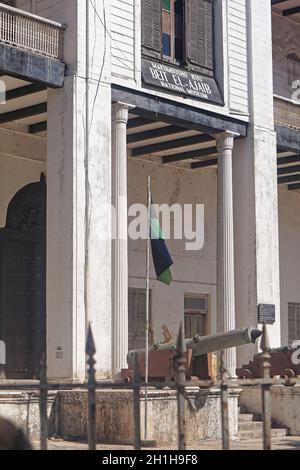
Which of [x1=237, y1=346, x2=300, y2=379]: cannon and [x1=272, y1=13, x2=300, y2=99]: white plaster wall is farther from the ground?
[x1=272, y1=13, x2=300, y2=99]: white plaster wall

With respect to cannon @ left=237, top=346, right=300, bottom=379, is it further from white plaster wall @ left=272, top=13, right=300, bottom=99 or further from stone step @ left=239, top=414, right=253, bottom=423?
white plaster wall @ left=272, top=13, right=300, bottom=99

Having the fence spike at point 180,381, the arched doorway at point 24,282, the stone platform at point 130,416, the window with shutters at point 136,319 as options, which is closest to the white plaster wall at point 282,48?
the window with shutters at point 136,319

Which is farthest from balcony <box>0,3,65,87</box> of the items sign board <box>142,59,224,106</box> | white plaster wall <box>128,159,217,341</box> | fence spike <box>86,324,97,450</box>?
fence spike <box>86,324,97,450</box>

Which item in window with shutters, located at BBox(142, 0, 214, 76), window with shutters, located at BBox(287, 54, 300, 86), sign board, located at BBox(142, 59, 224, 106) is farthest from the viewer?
window with shutters, located at BBox(287, 54, 300, 86)

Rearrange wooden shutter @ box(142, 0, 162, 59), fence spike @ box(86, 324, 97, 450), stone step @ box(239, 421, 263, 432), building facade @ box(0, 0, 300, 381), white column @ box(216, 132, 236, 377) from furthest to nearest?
white column @ box(216, 132, 236, 377)
wooden shutter @ box(142, 0, 162, 59)
stone step @ box(239, 421, 263, 432)
building facade @ box(0, 0, 300, 381)
fence spike @ box(86, 324, 97, 450)

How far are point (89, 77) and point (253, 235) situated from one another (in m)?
6.01

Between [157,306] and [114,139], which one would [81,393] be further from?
[157,306]

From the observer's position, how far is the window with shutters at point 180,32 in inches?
810

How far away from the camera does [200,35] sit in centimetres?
2197

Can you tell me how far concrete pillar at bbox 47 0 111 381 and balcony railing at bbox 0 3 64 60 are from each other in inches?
9.7

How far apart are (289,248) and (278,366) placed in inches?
419

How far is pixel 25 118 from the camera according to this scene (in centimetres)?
2119

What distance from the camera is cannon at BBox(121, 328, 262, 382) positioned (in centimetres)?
1745
